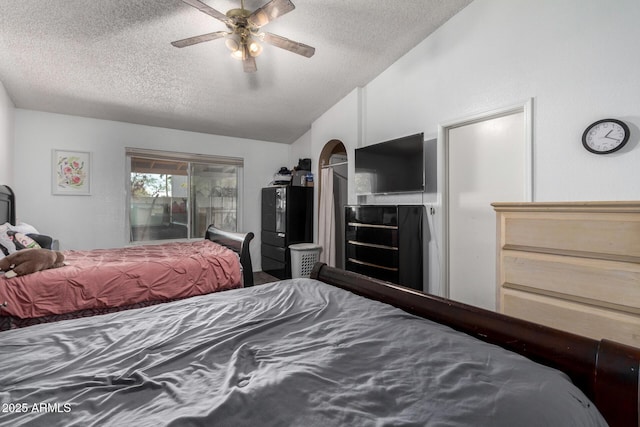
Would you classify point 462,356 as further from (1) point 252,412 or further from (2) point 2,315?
(2) point 2,315

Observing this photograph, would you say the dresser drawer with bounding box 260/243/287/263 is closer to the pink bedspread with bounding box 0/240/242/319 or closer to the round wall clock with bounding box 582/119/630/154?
the pink bedspread with bounding box 0/240/242/319

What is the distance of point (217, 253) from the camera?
113 inches

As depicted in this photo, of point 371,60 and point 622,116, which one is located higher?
point 371,60

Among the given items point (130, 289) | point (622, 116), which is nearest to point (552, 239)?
point (622, 116)

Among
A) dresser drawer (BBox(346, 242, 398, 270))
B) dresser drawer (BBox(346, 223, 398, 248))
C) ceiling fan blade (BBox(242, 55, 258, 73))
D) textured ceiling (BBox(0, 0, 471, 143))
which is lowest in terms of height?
dresser drawer (BBox(346, 242, 398, 270))

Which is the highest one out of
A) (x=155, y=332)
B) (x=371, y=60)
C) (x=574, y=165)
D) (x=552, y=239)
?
(x=371, y=60)

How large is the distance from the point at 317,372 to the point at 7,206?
3912 mm

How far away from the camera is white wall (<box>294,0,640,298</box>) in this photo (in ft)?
6.29

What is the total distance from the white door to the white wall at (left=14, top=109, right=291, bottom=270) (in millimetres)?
3636

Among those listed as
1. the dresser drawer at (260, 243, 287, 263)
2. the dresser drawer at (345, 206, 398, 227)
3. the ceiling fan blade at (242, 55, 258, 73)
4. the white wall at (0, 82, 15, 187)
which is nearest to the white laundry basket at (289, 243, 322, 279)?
the dresser drawer at (260, 243, 287, 263)

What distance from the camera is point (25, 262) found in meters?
2.09

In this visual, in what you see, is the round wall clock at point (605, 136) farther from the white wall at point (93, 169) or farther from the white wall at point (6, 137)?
the white wall at point (6, 137)

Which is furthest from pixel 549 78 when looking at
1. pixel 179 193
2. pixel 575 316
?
pixel 179 193

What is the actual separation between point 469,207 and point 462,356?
2221 mm
